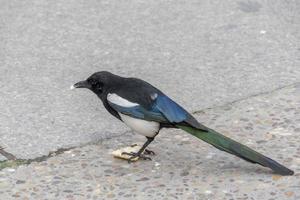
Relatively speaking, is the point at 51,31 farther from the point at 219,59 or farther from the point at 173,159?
the point at 173,159

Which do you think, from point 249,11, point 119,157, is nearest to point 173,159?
point 119,157

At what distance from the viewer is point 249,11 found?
6.73 meters

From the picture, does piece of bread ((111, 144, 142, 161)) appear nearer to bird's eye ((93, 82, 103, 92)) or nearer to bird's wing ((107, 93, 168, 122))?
bird's wing ((107, 93, 168, 122))

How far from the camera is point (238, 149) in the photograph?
4352mm

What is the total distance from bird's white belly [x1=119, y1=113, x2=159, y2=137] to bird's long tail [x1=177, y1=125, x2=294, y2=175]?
0.16 m

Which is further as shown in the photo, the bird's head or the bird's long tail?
the bird's head

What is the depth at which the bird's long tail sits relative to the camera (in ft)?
14.1

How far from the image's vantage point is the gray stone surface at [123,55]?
5.10 m

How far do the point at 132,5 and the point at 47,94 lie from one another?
1.73 meters

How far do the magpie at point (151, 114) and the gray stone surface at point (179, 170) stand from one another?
0.39ft

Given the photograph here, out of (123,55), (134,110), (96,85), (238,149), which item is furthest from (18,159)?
(123,55)

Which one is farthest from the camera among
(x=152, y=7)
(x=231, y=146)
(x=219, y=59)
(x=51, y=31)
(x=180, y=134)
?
(x=152, y=7)

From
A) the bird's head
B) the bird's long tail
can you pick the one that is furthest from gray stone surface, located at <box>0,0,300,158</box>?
the bird's long tail

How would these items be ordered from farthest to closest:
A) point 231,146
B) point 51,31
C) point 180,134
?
point 51,31 < point 180,134 < point 231,146
